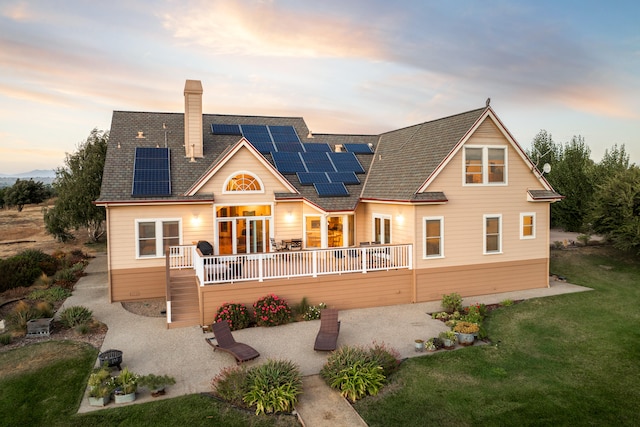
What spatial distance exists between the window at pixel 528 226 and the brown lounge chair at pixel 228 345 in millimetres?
13606

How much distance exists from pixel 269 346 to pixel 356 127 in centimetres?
2726

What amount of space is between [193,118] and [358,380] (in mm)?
15088

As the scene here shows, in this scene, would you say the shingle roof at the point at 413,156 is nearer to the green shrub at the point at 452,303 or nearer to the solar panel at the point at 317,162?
the solar panel at the point at 317,162

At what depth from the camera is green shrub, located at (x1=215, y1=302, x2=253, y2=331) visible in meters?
13.2

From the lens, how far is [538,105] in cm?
2581

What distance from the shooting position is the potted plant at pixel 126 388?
8.44m

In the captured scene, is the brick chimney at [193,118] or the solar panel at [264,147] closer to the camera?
the brick chimney at [193,118]

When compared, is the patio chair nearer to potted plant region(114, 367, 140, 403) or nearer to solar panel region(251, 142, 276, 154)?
solar panel region(251, 142, 276, 154)

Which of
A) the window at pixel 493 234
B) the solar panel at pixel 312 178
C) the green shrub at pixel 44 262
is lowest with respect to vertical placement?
the green shrub at pixel 44 262

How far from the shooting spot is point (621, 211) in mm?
21594

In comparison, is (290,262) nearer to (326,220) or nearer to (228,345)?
(326,220)

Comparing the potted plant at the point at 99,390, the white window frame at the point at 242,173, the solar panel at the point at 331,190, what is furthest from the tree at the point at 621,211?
the potted plant at the point at 99,390

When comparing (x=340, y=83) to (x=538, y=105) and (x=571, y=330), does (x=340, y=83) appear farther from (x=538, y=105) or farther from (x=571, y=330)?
(x=571, y=330)

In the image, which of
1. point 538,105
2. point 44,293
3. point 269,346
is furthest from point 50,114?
A: point 538,105
